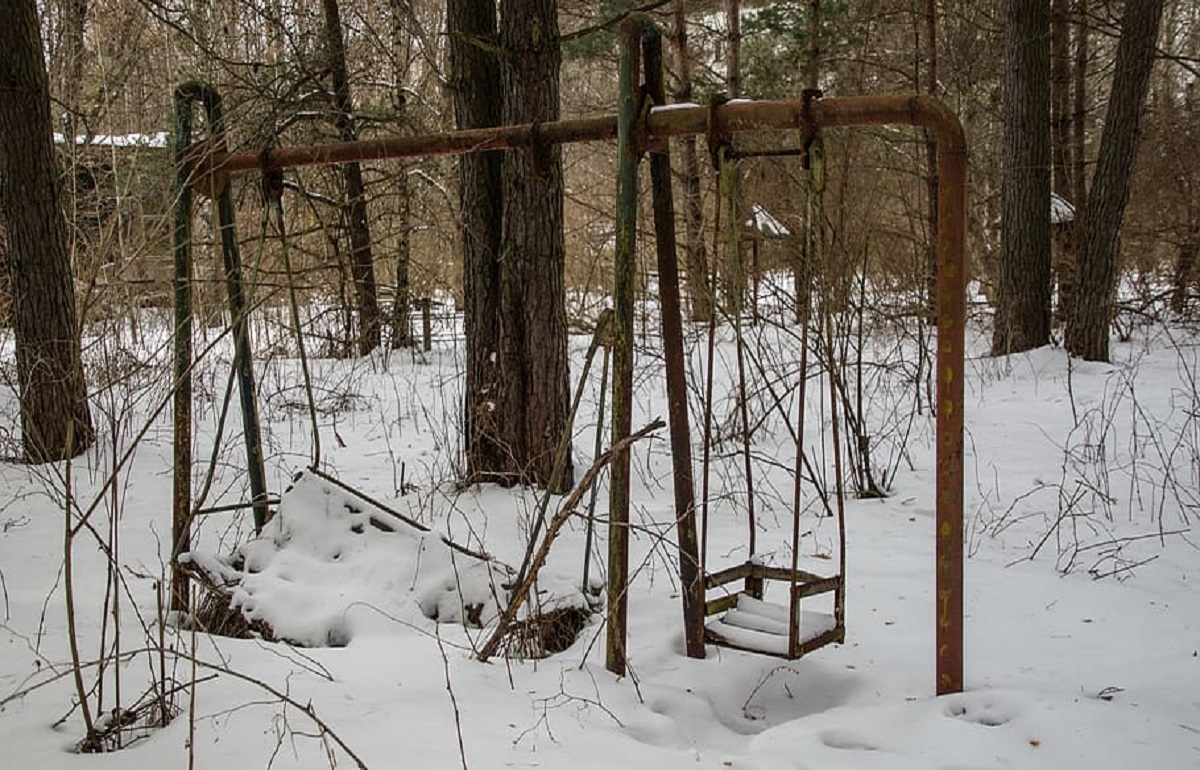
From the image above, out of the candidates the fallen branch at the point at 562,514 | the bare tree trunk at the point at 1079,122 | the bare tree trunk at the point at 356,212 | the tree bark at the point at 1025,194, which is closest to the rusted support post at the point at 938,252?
the fallen branch at the point at 562,514

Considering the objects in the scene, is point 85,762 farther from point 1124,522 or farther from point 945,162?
point 1124,522

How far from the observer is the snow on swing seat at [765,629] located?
272 cm

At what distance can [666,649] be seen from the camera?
310cm

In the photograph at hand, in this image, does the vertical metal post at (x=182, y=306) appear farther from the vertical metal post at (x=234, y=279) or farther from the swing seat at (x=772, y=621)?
the swing seat at (x=772, y=621)

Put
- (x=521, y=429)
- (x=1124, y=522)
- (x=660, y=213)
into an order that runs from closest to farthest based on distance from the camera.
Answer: (x=660, y=213) → (x=1124, y=522) → (x=521, y=429)

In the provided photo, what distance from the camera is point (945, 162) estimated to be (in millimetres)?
2436

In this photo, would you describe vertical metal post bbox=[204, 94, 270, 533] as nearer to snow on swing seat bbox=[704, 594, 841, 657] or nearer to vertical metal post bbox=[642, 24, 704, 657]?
vertical metal post bbox=[642, 24, 704, 657]

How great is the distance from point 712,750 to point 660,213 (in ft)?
4.95

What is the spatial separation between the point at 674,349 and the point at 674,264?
0.26m

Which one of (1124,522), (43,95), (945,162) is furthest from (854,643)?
(43,95)

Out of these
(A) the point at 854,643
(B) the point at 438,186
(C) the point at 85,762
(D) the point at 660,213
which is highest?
(B) the point at 438,186

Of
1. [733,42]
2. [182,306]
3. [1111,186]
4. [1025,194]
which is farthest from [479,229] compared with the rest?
[733,42]

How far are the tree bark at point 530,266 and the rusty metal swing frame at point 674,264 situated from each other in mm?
1646

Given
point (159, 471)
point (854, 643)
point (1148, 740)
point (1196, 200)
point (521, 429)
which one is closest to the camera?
point (1148, 740)
